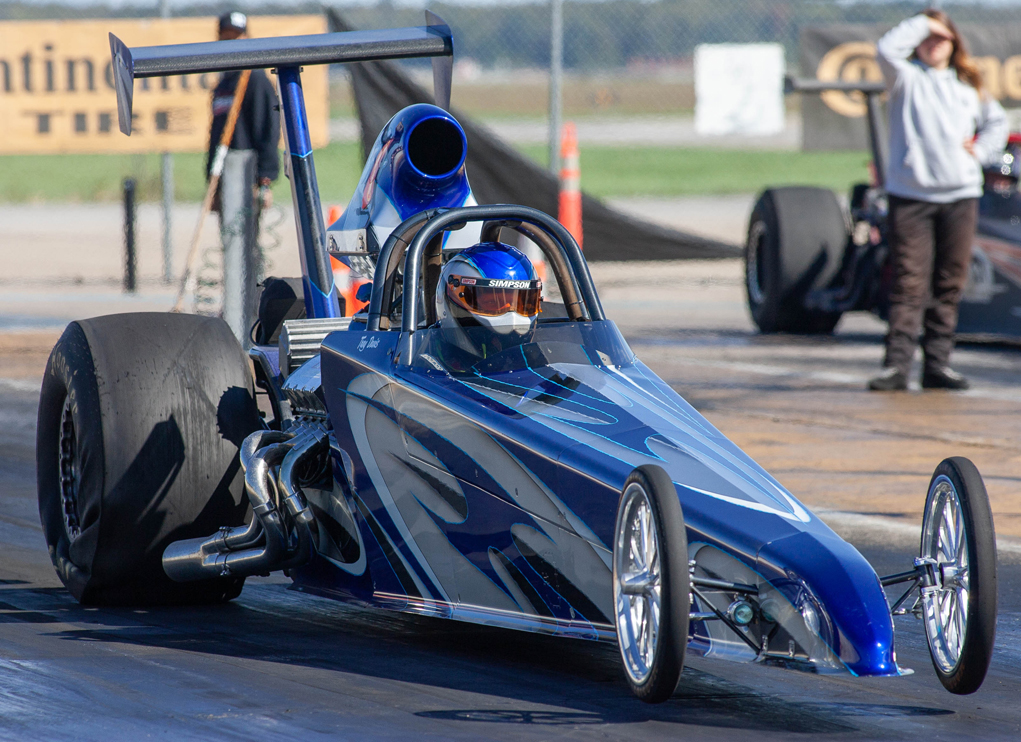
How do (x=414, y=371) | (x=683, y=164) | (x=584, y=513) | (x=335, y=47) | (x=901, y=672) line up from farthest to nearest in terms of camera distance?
(x=683, y=164) → (x=335, y=47) → (x=414, y=371) → (x=584, y=513) → (x=901, y=672)

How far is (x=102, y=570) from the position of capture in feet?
18.6

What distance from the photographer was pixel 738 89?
1820 centimetres

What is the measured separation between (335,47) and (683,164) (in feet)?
125

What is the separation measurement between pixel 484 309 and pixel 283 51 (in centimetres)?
188

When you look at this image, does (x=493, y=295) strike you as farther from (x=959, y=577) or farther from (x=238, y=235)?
(x=238, y=235)

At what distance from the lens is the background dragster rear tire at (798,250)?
13.3 meters

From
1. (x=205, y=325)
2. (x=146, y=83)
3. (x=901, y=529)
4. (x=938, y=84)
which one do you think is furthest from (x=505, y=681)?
(x=146, y=83)

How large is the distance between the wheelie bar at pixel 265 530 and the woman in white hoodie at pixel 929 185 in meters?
6.03

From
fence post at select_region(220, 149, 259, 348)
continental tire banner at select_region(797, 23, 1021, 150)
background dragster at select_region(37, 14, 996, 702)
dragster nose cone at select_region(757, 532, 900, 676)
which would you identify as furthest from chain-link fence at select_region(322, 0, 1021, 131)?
dragster nose cone at select_region(757, 532, 900, 676)

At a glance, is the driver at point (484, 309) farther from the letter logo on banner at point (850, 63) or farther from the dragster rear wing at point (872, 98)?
the letter logo on banner at point (850, 63)

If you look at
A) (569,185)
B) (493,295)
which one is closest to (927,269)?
(569,185)

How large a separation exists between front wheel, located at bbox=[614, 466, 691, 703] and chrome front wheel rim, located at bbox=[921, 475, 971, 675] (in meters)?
0.76

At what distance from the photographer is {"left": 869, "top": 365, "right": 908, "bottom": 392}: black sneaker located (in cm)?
1079

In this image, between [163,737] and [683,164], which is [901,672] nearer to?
[163,737]
